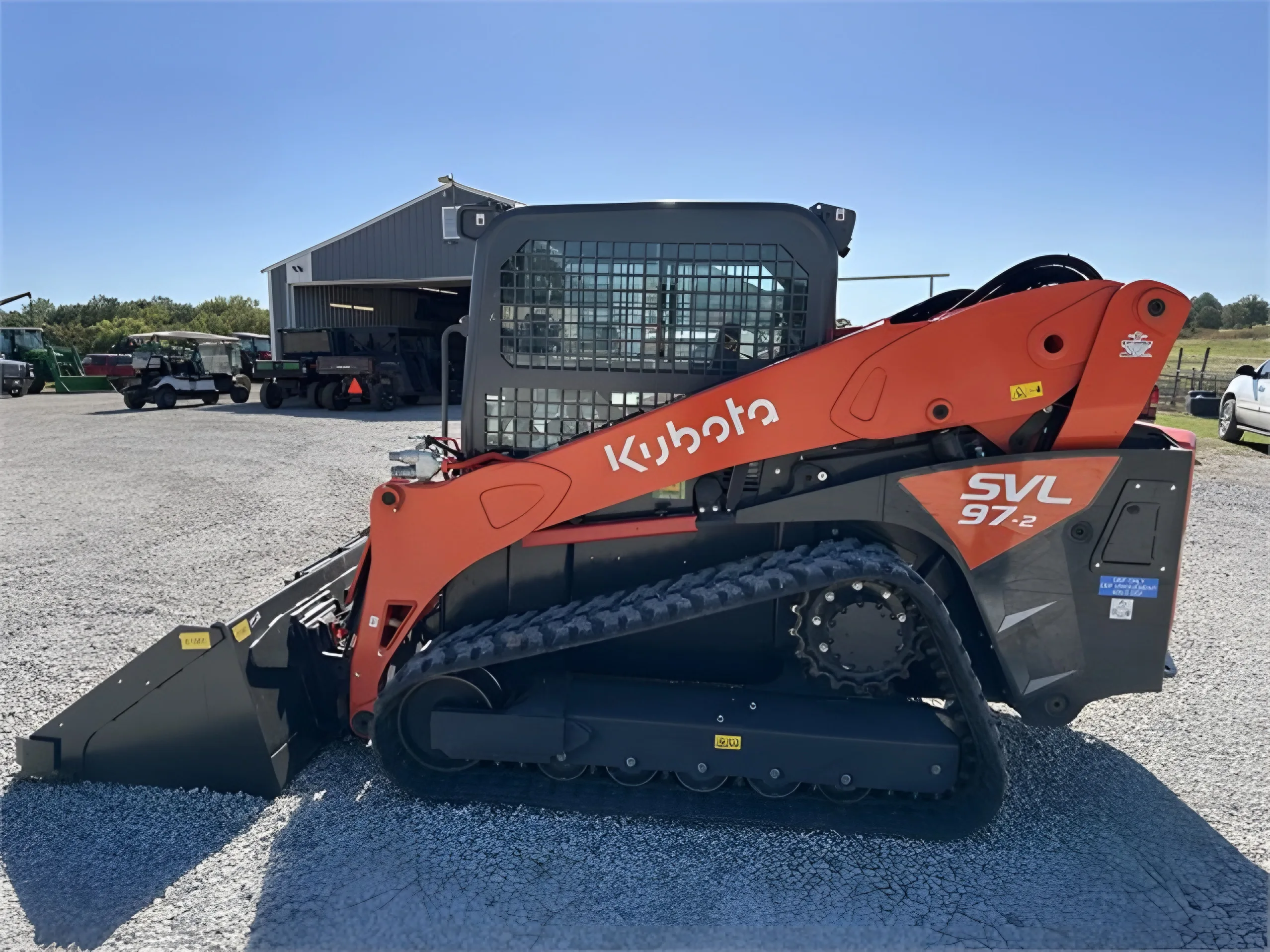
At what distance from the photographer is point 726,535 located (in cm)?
345

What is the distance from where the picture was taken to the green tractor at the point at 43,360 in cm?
2988

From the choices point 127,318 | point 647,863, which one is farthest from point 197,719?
point 127,318

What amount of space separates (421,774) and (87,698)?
4.76ft

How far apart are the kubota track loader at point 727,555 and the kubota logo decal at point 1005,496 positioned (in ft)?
0.04

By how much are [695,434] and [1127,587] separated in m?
1.82

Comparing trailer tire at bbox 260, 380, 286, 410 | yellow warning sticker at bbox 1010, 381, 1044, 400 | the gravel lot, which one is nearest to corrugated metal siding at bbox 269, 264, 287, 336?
trailer tire at bbox 260, 380, 286, 410

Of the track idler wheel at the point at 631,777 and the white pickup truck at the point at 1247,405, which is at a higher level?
the white pickup truck at the point at 1247,405

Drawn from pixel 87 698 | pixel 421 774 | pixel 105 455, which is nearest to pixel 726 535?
pixel 421 774

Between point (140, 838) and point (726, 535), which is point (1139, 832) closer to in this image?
point (726, 535)

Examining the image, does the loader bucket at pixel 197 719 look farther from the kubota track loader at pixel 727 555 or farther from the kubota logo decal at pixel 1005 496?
the kubota logo decal at pixel 1005 496

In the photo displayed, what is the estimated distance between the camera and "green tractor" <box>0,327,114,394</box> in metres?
29.9

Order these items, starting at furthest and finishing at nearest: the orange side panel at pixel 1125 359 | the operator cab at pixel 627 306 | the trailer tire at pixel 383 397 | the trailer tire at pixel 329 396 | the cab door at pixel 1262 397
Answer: the trailer tire at pixel 329 396
the trailer tire at pixel 383 397
the cab door at pixel 1262 397
the operator cab at pixel 627 306
the orange side panel at pixel 1125 359

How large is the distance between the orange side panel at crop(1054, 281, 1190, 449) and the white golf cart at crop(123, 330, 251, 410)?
80.2ft

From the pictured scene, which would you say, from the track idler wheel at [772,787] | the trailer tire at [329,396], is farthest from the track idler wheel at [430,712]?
the trailer tire at [329,396]
